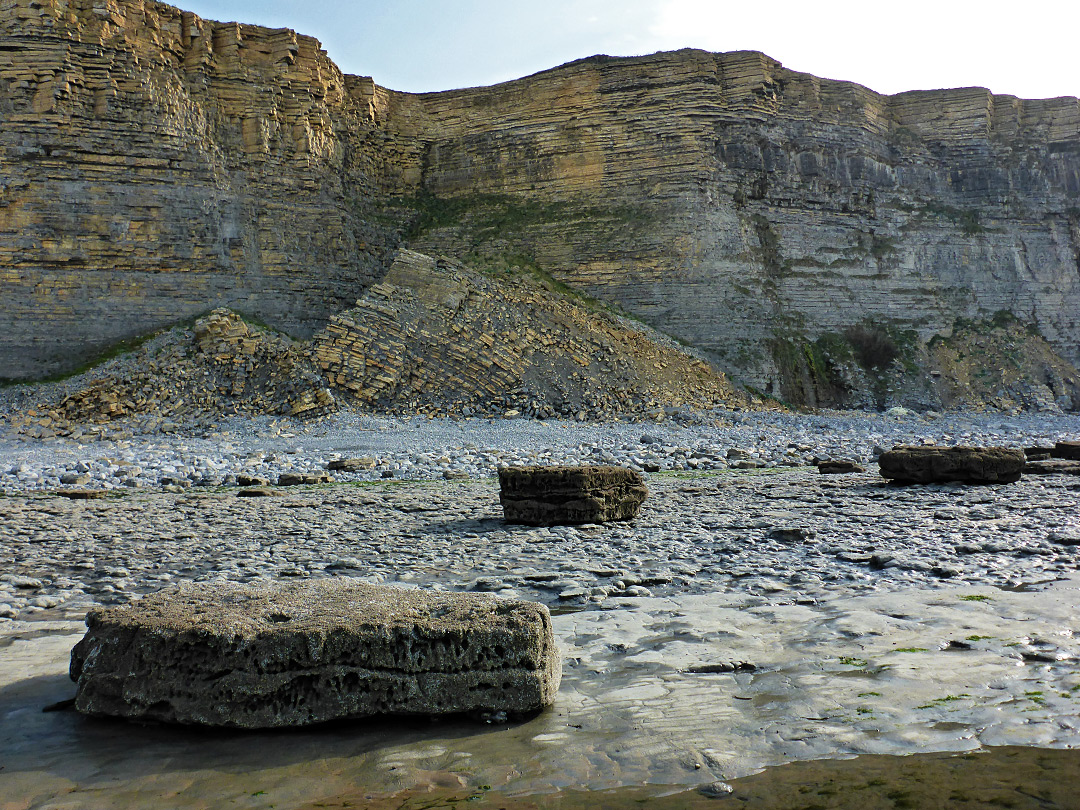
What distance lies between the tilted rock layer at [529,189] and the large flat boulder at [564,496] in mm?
19603

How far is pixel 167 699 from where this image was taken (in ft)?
8.99

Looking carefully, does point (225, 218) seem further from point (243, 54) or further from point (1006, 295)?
point (1006, 295)

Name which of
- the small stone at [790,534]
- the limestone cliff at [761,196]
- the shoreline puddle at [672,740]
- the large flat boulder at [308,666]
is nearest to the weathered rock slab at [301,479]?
the small stone at [790,534]

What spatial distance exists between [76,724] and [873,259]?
3056 centimetres

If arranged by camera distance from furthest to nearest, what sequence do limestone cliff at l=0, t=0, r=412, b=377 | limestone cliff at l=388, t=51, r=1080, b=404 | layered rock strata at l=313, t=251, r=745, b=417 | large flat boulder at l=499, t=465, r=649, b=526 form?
limestone cliff at l=388, t=51, r=1080, b=404, limestone cliff at l=0, t=0, r=412, b=377, layered rock strata at l=313, t=251, r=745, b=417, large flat boulder at l=499, t=465, r=649, b=526

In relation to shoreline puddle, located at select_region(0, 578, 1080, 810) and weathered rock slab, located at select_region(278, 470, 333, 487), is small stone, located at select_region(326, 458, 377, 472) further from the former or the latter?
shoreline puddle, located at select_region(0, 578, 1080, 810)

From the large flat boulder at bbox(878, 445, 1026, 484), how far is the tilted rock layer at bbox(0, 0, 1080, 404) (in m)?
16.7

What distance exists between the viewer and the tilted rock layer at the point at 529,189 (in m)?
23.4

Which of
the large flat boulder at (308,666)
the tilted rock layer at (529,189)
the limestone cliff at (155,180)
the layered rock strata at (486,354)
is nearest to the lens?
the large flat boulder at (308,666)

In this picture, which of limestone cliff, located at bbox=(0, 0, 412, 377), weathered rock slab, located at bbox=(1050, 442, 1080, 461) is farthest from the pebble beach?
limestone cliff, located at bbox=(0, 0, 412, 377)

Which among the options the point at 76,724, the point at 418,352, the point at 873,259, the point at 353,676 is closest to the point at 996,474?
the point at 353,676

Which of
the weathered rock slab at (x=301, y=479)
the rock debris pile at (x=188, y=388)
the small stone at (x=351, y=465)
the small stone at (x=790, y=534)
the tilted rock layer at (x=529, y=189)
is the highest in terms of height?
the tilted rock layer at (x=529, y=189)

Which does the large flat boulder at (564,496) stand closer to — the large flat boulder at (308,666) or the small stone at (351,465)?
Result: the large flat boulder at (308,666)

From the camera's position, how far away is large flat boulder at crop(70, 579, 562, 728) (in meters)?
2.74
